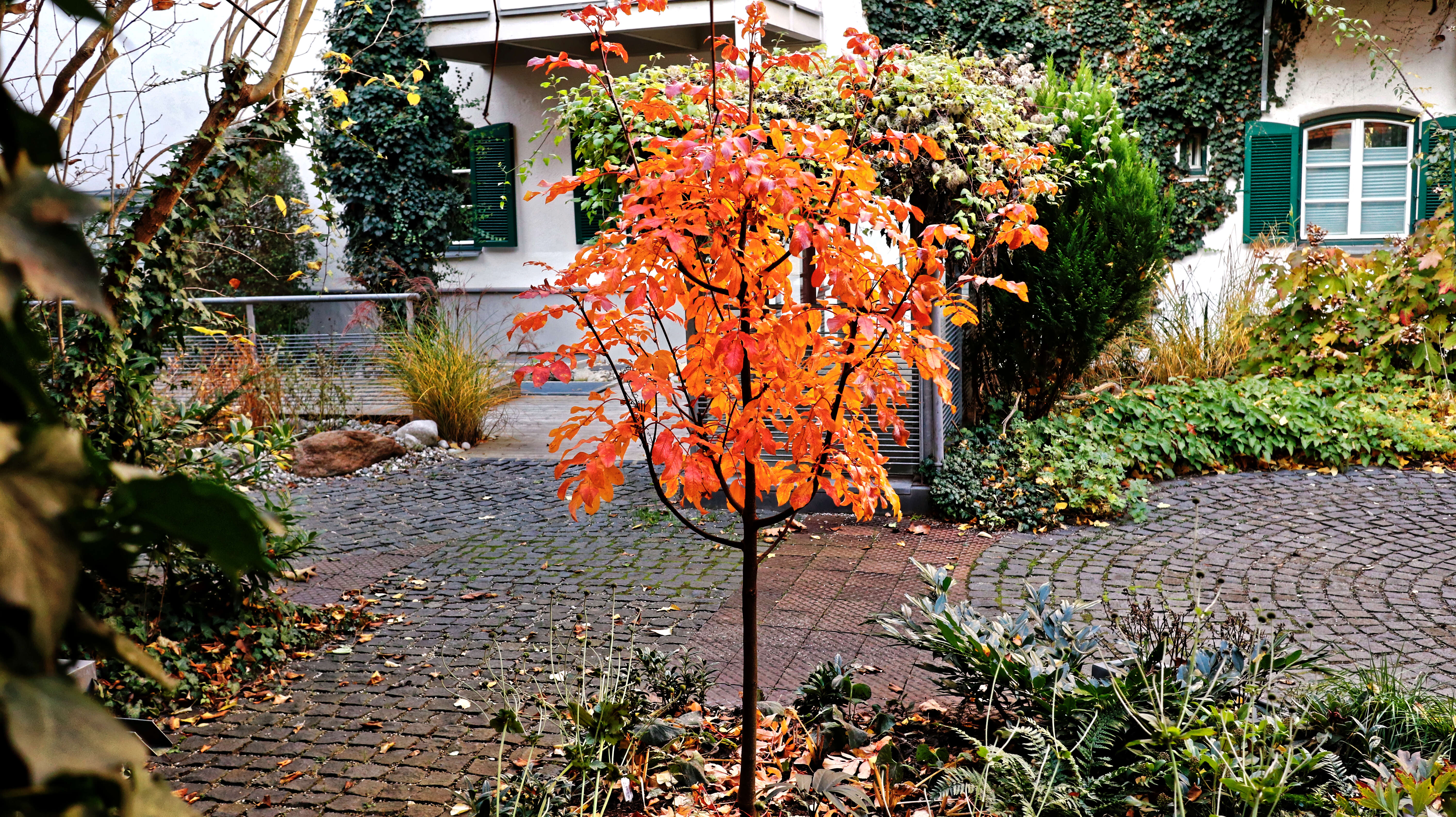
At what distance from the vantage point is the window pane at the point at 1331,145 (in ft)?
39.6

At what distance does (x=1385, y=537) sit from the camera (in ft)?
18.8

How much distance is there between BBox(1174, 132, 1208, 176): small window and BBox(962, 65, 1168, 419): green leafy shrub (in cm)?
550

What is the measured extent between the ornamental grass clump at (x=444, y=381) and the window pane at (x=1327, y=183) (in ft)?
31.4

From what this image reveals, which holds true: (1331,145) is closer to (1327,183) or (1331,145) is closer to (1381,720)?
(1327,183)

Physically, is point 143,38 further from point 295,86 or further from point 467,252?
point 295,86

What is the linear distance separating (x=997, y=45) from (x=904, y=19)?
45.0 inches

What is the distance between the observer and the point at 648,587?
5207mm

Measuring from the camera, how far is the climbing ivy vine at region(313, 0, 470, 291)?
12.5m

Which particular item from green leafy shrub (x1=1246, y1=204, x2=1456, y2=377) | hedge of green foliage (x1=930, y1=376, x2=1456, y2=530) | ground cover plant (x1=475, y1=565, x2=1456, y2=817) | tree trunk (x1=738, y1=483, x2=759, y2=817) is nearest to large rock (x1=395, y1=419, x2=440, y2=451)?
hedge of green foliage (x1=930, y1=376, x2=1456, y2=530)

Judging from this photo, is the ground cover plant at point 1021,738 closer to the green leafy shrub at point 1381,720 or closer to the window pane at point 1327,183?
the green leafy shrub at point 1381,720

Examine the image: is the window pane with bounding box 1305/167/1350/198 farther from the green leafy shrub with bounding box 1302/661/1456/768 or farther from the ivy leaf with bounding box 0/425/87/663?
the ivy leaf with bounding box 0/425/87/663

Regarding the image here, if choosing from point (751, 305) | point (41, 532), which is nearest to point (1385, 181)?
point (751, 305)

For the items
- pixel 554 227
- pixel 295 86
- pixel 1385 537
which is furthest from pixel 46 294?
pixel 554 227

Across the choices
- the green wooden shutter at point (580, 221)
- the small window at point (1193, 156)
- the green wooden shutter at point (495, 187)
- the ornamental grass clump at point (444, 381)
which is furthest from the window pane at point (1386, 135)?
the green wooden shutter at point (495, 187)
